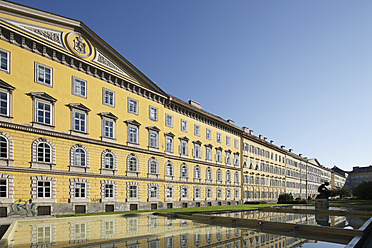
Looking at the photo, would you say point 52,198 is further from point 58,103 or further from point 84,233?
point 84,233

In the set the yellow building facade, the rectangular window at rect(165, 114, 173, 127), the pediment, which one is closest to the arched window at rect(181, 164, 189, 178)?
the yellow building facade

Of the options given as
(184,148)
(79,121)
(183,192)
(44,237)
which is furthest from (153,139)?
(44,237)

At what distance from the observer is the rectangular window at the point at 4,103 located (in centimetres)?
2152

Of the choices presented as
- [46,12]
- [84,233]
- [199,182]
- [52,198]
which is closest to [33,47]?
[46,12]

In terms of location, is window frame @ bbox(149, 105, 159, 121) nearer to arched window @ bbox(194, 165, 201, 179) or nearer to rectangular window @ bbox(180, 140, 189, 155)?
rectangular window @ bbox(180, 140, 189, 155)

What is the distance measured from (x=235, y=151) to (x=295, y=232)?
3934 centimetres

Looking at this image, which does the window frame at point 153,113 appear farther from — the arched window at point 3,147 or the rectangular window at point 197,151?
the arched window at point 3,147

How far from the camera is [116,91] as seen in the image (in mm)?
31188

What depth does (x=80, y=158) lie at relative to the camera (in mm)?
26531

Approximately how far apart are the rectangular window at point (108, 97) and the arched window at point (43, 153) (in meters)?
7.83

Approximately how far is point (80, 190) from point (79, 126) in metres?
6.00

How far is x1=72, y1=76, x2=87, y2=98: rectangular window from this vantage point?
88.2ft

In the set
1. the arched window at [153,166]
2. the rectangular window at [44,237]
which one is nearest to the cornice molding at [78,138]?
the arched window at [153,166]

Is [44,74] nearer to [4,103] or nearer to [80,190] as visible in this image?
[4,103]
